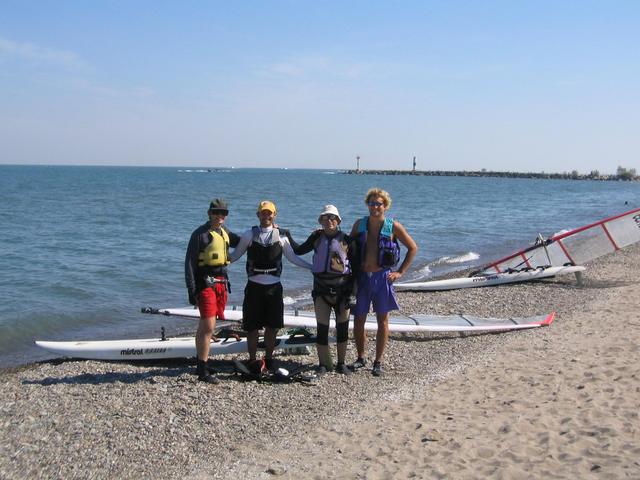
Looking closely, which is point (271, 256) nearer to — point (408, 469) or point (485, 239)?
point (408, 469)

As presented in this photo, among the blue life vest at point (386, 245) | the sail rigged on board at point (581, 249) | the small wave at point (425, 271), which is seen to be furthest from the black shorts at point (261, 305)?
the small wave at point (425, 271)

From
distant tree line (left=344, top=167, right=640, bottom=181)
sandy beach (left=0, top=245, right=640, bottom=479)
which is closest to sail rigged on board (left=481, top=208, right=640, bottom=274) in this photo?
sandy beach (left=0, top=245, right=640, bottom=479)

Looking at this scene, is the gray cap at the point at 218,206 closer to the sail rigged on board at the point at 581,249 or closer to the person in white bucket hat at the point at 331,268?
the person in white bucket hat at the point at 331,268

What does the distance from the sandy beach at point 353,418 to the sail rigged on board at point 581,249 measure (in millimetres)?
5858

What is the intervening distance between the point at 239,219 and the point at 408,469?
29.2 meters

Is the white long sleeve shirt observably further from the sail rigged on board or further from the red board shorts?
the sail rigged on board

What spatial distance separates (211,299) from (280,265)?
0.77m

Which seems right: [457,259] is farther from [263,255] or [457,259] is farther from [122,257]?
[263,255]

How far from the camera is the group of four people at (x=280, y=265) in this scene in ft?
19.0

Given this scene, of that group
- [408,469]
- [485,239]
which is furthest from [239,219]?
[408,469]

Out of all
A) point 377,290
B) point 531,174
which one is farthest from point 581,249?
point 531,174

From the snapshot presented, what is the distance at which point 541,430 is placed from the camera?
4641mm

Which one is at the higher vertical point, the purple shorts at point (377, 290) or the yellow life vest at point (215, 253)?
the yellow life vest at point (215, 253)

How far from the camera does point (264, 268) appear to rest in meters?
5.94
